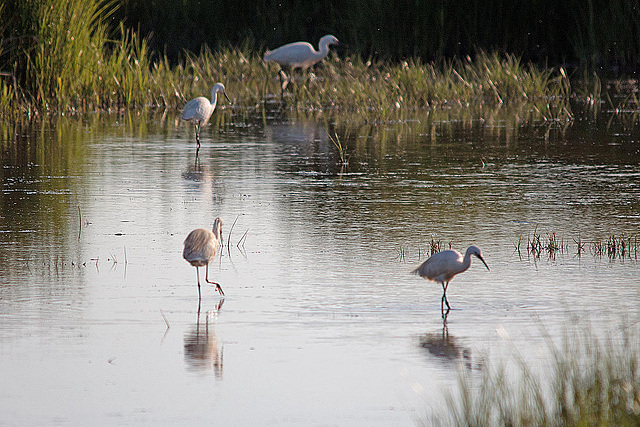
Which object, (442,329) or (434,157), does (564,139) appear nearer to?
(434,157)

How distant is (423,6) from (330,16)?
159 inches

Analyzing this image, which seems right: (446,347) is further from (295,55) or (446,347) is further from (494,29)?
(494,29)

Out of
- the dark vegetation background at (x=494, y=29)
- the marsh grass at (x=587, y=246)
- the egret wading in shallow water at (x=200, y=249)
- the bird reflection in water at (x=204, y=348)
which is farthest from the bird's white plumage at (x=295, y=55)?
the bird reflection in water at (x=204, y=348)

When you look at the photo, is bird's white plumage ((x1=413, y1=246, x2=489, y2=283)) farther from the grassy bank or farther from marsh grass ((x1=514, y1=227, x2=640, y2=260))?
the grassy bank

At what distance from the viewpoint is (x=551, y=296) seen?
21.9 feet

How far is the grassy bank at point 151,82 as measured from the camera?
17.5 meters

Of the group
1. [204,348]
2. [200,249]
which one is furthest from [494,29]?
[204,348]

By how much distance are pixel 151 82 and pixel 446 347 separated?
51.0 ft

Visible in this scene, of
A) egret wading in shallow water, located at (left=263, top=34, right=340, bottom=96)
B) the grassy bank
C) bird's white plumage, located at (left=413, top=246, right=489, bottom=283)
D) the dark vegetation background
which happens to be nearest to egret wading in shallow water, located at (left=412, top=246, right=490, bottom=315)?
bird's white plumage, located at (left=413, top=246, right=489, bottom=283)

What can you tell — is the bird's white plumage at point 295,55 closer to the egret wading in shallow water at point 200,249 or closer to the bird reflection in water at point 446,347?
the egret wading in shallow water at point 200,249

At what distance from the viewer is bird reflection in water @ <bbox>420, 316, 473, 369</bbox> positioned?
555cm

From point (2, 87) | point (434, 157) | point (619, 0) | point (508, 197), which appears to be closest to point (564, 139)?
point (434, 157)

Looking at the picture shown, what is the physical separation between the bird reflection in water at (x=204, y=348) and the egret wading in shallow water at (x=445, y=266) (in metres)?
1.29

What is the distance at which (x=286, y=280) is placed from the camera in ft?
23.4
